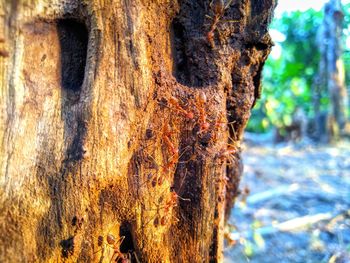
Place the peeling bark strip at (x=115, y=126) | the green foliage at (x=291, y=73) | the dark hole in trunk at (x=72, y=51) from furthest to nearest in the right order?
the green foliage at (x=291, y=73), the dark hole in trunk at (x=72, y=51), the peeling bark strip at (x=115, y=126)

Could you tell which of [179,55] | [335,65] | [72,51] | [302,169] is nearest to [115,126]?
[72,51]

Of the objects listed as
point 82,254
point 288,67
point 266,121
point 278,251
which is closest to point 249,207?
point 278,251

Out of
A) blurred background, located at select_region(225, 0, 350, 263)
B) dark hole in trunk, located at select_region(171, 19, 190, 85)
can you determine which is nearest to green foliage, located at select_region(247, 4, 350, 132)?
blurred background, located at select_region(225, 0, 350, 263)

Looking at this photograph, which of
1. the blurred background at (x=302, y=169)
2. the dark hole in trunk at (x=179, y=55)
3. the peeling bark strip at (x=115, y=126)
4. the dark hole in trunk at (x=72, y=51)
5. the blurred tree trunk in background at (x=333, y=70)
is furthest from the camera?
the blurred tree trunk in background at (x=333, y=70)

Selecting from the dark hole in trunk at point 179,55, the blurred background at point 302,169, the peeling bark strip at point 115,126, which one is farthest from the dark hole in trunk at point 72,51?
the blurred background at point 302,169

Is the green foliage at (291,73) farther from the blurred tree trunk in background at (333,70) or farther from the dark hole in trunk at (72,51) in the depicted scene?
the dark hole in trunk at (72,51)

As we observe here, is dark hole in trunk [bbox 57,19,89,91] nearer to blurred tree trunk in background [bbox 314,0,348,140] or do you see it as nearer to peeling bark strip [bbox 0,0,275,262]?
peeling bark strip [bbox 0,0,275,262]

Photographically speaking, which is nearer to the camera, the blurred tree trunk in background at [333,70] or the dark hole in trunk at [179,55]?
the dark hole in trunk at [179,55]
